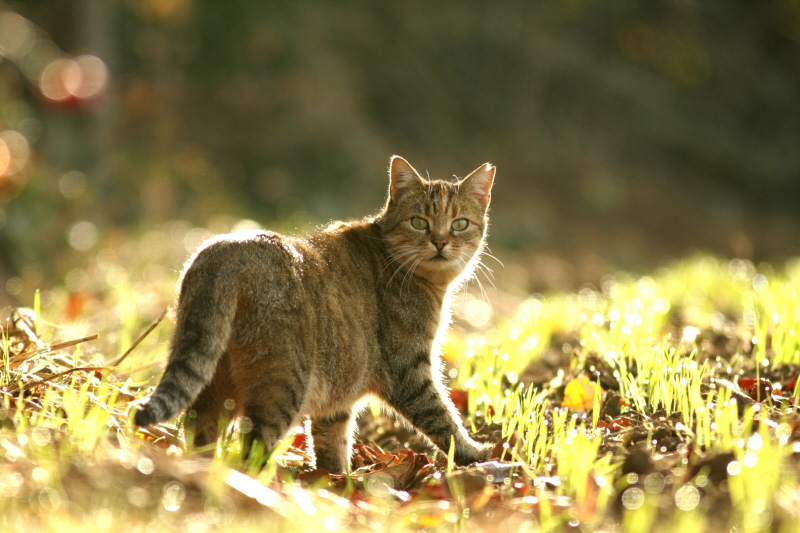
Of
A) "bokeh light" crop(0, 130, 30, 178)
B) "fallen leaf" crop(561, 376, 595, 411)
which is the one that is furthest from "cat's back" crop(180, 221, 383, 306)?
"bokeh light" crop(0, 130, 30, 178)

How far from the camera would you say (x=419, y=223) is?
3.98m

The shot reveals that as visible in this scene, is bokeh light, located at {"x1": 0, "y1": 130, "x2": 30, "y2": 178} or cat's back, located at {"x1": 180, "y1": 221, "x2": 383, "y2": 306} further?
bokeh light, located at {"x1": 0, "y1": 130, "x2": 30, "y2": 178}

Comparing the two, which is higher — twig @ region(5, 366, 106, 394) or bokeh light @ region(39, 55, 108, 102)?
bokeh light @ region(39, 55, 108, 102)

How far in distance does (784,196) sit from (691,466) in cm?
1702

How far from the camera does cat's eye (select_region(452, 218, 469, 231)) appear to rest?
13.3ft

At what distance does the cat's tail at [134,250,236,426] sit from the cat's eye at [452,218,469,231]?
65.4 inches

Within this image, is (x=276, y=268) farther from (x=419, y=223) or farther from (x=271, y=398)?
(x=419, y=223)

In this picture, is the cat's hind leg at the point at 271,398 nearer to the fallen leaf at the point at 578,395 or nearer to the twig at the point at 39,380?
the twig at the point at 39,380

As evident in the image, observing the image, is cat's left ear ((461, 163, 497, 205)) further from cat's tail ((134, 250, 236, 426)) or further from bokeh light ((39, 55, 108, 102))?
bokeh light ((39, 55, 108, 102))

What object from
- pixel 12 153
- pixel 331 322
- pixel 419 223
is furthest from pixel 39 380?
pixel 12 153

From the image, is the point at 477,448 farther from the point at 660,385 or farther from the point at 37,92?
the point at 37,92

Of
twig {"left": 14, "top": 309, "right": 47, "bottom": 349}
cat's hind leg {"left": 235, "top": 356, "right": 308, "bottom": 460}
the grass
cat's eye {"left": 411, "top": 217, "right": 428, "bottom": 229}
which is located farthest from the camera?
cat's eye {"left": 411, "top": 217, "right": 428, "bottom": 229}

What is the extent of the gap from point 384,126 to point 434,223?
1120cm

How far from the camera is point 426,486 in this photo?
2.59 meters
